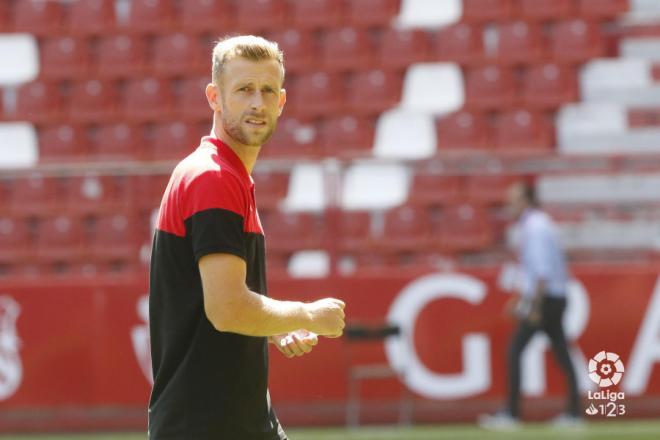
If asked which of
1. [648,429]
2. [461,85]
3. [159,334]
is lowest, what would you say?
[648,429]

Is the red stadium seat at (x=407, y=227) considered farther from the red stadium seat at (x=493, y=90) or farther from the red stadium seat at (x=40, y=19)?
the red stadium seat at (x=40, y=19)

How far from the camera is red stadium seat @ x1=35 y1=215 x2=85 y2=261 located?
12477mm

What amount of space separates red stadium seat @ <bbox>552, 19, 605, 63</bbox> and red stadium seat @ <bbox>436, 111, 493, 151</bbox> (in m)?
1.31

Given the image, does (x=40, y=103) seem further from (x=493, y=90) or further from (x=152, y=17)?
(x=493, y=90)

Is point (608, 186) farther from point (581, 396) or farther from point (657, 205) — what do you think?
point (581, 396)

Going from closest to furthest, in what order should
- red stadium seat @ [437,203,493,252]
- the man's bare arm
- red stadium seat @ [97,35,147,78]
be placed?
the man's bare arm → red stadium seat @ [437,203,493,252] → red stadium seat @ [97,35,147,78]

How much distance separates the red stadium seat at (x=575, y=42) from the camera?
14539mm

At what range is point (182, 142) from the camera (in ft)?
47.0

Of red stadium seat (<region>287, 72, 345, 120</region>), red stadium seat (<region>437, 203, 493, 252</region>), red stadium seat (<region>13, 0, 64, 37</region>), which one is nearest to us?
red stadium seat (<region>437, 203, 493, 252</region>)

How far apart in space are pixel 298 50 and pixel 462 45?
1.86 metres

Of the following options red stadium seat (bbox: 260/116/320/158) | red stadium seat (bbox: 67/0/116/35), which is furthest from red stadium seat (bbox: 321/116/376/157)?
red stadium seat (bbox: 67/0/116/35)

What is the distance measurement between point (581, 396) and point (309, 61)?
5582mm

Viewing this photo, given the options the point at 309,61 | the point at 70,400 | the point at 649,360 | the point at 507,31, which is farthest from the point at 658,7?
the point at 70,400

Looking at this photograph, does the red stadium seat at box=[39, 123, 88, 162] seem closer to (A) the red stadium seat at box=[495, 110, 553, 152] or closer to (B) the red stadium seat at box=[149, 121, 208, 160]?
(B) the red stadium seat at box=[149, 121, 208, 160]
